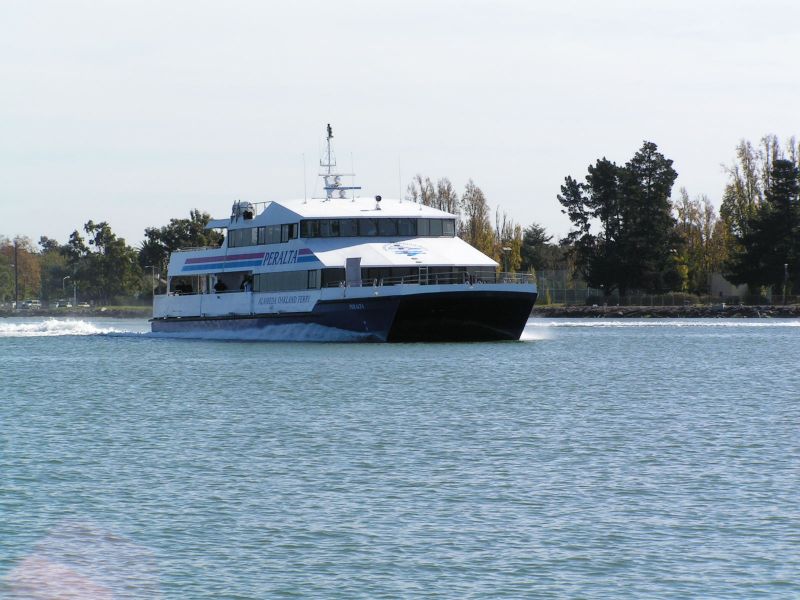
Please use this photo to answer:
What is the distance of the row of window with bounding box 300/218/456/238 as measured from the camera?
216ft

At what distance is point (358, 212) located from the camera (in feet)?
217

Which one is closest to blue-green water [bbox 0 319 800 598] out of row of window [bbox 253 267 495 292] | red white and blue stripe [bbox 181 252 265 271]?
row of window [bbox 253 267 495 292]

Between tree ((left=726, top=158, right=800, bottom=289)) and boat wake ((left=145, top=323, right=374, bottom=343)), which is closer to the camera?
boat wake ((left=145, top=323, right=374, bottom=343))

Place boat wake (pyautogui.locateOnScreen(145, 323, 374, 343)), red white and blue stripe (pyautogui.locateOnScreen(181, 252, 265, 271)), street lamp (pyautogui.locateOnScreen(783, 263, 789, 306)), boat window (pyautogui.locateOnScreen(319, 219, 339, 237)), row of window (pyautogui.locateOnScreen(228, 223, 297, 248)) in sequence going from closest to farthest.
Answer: boat wake (pyautogui.locateOnScreen(145, 323, 374, 343))
boat window (pyautogui.locateOnScreen(319, 219, 339, 237))
row of window (pyautogui.locateOnScreen(228, 223, 297, 248))
red white and blue stripe (pyautogui.locateOnScreen(181, 252, 265, 271))
street lamp (pyautogui.locateOnScreen(783, 263, 789, 306))

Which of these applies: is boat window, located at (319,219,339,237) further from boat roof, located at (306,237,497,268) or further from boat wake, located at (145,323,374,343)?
boat wake, located at (145,323,374,343)

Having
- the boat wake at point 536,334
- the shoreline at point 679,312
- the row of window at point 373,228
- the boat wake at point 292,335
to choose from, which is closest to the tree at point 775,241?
the shoreline at point 679,312

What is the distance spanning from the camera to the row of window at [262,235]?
67875 millimetres

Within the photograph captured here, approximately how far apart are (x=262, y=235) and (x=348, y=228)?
242 inches

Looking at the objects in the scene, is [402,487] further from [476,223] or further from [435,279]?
[476,223]

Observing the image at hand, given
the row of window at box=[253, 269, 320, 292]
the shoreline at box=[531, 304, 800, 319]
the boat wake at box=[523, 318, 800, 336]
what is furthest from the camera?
the shoreline at box=[531, 304, 800, 319]

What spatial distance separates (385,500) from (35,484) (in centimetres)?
653

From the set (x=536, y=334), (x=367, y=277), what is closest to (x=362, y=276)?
(x=367, y=277)

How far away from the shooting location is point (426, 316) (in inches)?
2440

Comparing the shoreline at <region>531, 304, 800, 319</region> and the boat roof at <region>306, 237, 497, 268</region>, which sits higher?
the boat roof at <region>306, 237, 497, 268</region>
